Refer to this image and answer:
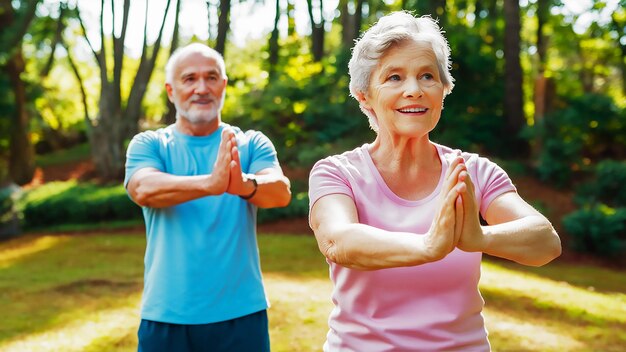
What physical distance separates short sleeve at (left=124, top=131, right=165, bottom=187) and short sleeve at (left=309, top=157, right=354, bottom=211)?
1452 millimetres

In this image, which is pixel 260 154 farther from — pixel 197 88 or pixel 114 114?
pixel 114 114

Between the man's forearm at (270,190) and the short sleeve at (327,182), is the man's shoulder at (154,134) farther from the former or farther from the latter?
the short sleeve at (327,182)

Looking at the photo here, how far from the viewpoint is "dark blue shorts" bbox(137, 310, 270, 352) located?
3.12 metres

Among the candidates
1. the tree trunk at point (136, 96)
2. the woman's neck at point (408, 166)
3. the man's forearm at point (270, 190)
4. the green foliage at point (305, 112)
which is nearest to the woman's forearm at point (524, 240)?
the woman's neck at point (408, 166)

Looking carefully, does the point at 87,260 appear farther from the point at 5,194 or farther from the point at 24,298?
the point at 5,194

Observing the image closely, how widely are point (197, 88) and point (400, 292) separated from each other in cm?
186

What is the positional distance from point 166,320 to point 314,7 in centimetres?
2025

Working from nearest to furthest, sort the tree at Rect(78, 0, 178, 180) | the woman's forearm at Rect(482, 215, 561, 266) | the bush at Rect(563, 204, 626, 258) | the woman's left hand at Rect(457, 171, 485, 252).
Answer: the woman's left hand at Rect(457, 171, 485, 252), the woman's forearm at Rect(482, 215, 561, 266), the bush at Rect(563, 204, 626, 258), the tree at Rect(78, 0, 178, 180)

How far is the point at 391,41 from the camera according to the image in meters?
1.89

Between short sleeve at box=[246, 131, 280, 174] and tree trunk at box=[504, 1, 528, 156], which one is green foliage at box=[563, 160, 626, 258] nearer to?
tree trunk at box=[504, 1, 528, 156]

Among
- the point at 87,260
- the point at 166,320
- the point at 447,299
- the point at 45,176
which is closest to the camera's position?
the point at 447,299

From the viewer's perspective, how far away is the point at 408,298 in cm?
185

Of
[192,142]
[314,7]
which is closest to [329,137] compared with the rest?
[314,7]

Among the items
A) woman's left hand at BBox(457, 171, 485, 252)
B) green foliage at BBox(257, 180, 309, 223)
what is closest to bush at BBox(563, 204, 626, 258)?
green foliage at BBox(257, 180, 309, 223)
